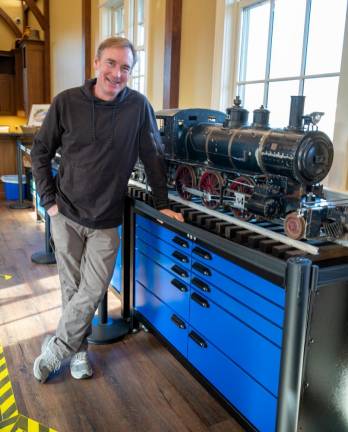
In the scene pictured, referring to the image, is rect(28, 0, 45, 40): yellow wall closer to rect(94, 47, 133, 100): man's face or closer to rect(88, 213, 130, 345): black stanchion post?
rect(88, 213, 130, 345): black stanchion post

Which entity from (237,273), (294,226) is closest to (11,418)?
(237,273)

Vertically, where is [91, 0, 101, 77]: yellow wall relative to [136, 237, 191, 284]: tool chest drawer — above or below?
above

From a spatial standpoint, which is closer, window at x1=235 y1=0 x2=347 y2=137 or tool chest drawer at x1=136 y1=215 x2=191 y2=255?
tool chest drawer at x1=136 y1=215 x2=191 y2=255

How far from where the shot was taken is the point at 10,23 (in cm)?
855

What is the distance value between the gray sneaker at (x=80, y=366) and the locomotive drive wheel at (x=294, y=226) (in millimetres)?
1328

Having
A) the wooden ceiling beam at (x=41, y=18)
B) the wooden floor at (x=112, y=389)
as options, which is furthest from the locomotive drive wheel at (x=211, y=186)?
the wooden ceiling beam at (x=41, y=18)

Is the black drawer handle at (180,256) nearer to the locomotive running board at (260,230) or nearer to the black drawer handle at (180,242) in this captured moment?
the black drawer handle at (180,242)

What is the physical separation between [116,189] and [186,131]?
62 cm

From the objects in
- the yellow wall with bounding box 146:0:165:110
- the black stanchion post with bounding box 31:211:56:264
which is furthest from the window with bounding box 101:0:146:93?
the black stanchion post with bounding box 31:211:56:264

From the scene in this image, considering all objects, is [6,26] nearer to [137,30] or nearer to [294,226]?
[137,30]

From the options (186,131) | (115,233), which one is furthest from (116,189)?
(186,131)

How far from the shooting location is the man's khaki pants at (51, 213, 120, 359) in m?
2.17

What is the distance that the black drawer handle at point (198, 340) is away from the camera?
2.03 m

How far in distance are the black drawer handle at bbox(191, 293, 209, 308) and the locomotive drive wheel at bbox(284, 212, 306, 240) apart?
0.55 metres
